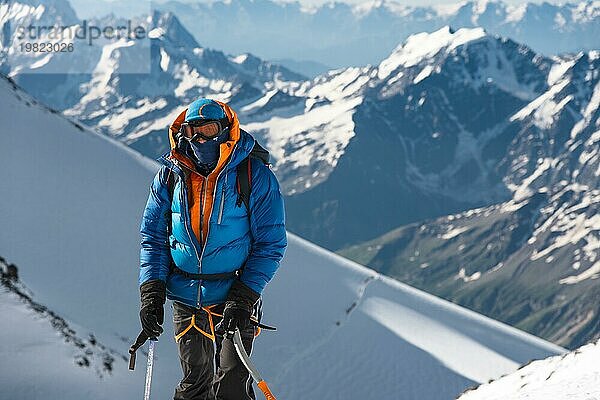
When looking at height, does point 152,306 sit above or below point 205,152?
below

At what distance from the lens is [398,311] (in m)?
32.0

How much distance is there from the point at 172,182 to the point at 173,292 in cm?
133

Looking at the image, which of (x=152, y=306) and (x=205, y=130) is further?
(x=152, y=306)

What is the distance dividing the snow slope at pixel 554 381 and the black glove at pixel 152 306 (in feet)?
15.5

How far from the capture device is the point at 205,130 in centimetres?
757

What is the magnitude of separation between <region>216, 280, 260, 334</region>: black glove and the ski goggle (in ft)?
5.60

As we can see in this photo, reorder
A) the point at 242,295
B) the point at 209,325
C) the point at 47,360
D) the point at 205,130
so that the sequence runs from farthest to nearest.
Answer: the point at 47,360 < the point at 209,325 < the point at 242,295 < the point at 205,130

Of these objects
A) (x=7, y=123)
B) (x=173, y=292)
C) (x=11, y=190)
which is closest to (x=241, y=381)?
(x=173, y=292)

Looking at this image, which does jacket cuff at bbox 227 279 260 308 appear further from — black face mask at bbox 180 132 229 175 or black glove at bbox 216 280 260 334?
black face mask at bbox 180 132 229 175

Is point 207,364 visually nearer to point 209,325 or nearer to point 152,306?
point 209,325

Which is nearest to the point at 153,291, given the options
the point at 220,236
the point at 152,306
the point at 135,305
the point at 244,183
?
the point at 152,306

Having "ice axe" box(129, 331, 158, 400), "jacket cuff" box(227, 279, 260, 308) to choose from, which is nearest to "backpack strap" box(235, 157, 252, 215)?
"jacket cuff" box(227, 279, 260, 308)

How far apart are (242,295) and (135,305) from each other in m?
15.9

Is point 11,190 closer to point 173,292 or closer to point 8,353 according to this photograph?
point 8,353
